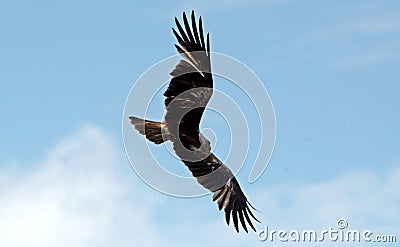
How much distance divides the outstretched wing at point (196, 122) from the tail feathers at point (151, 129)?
235mm

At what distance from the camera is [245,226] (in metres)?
25.7

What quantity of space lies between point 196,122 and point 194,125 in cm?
7

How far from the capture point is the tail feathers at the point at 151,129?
81.9 ft

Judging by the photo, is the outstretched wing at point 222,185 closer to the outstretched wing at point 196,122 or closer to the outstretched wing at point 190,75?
the outstretched wing at point 196,122

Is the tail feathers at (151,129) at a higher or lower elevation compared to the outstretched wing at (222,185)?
higher

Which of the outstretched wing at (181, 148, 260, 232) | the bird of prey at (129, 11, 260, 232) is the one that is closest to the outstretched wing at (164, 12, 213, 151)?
the bird of prey at (129, 11, 260, 232)

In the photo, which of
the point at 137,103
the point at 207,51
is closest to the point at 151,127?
the point at 137,103

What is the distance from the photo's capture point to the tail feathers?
24969 millimetres

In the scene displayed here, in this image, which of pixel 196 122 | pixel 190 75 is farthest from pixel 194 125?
pixel 190 75

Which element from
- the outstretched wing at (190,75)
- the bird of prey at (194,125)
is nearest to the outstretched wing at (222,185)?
the bird of prey at (194,125)

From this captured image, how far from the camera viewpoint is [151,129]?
2506 centimetres

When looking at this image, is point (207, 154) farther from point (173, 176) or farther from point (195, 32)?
point (195, 32)

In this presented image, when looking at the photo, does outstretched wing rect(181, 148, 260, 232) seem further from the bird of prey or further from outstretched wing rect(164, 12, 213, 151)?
outstretched wing rect(164, 12, 213, 151)

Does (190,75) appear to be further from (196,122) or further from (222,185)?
(222,185)
